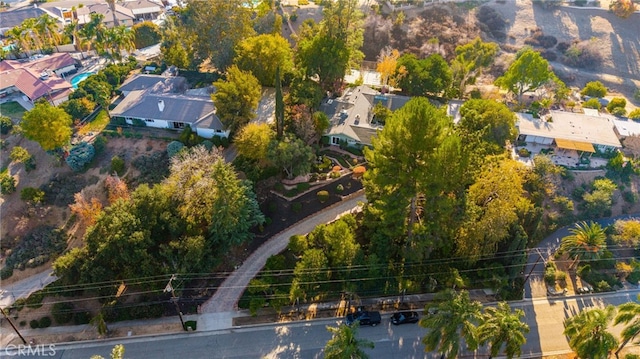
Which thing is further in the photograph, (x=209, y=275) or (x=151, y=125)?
(x=151, y=125)

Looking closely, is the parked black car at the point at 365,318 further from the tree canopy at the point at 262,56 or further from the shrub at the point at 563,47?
the shrub at the point at 563,47

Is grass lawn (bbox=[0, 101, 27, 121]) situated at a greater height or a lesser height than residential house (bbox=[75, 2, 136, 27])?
lesser

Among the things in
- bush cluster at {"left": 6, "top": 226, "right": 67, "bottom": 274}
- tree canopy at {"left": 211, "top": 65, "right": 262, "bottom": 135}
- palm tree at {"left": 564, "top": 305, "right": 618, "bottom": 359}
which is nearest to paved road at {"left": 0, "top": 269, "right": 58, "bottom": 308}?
bush cluster at {"left": 6, "top": 226, "right": 67, "bottom": 274}

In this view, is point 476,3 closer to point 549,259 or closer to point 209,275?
point 549,259

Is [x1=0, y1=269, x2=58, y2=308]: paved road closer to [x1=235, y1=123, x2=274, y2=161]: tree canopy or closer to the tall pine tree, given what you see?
[x1=235, y1=123, x2=274, y2=161]: tree canopy

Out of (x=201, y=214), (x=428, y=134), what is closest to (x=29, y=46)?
(x=201, y=214)

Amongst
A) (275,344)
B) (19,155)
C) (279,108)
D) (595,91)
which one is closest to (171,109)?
(279,108)
